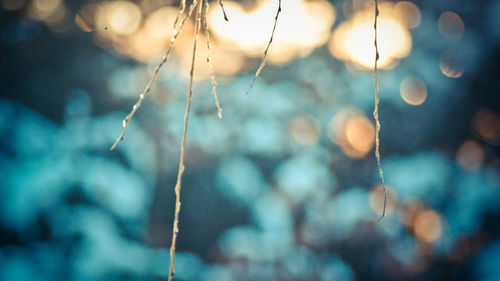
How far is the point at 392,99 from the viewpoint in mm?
2299

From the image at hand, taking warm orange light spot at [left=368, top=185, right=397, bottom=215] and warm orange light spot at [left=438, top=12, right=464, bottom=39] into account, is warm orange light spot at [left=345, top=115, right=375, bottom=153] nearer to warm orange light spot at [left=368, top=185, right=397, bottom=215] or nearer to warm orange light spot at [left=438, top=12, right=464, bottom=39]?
warm orange light spot at [left=368, top=185, right=397, bottom=215]

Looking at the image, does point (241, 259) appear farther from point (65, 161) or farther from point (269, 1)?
point (269, 1)

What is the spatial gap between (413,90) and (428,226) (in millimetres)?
931

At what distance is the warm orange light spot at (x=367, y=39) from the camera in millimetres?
2281

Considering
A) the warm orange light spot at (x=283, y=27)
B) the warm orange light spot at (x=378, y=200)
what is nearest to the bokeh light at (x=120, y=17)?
the warm orange light spot at (x=283, y=27)

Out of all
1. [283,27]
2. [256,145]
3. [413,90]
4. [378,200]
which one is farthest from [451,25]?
[256,145]

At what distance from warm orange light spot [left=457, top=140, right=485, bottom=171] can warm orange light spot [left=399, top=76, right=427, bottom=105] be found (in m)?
0.42

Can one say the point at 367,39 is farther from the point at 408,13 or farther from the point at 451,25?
the point at 451,25

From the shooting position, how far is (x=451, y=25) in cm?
233

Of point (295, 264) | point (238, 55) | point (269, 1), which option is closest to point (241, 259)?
point (295, 264)

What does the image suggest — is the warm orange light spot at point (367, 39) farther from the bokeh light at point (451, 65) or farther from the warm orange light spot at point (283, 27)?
the bokeh light at point (451, 65)

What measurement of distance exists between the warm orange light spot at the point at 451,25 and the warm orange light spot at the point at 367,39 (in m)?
0.26

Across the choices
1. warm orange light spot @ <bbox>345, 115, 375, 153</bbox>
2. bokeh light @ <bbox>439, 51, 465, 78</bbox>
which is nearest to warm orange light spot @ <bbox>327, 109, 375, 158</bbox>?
warm orange light spot @ <bbox>345, 115, 375, 153</bbox>

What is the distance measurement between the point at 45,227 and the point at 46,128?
66 centimetres
